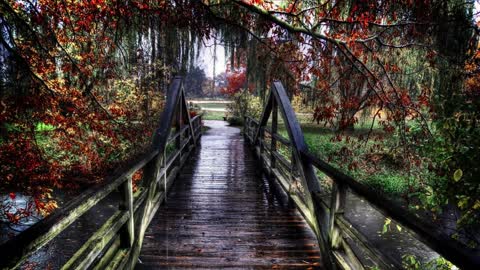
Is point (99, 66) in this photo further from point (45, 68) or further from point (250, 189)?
point (250, 189)

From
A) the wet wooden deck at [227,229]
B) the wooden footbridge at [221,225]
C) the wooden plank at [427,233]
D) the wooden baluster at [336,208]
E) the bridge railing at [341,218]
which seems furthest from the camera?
the wet wooden deck at [227,229]

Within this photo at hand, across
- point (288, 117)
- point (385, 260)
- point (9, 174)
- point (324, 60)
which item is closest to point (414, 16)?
point (324, 60)

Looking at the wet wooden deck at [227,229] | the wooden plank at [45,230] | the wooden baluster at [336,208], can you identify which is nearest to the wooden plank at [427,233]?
the wooden baluster at [336,208]

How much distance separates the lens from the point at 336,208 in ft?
7.63

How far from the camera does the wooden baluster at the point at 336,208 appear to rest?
225cm

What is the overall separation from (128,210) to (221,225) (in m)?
1.39

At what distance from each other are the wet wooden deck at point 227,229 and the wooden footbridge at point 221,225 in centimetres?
1

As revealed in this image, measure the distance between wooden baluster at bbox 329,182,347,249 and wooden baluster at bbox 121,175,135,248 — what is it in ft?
5.32

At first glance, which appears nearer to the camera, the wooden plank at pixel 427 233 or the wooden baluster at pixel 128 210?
the wooden plank at pixel 427 233

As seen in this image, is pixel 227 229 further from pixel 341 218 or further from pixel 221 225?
pixel 341 218

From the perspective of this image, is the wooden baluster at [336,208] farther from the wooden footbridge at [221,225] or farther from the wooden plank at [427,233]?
the wooden plank at [427,233]

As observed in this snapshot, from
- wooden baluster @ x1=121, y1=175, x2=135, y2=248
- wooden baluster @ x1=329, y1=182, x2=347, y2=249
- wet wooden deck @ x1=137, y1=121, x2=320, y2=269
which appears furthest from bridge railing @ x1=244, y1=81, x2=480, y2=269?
wooden baluster @ x1=121, y1=175, x2=135, y2=248

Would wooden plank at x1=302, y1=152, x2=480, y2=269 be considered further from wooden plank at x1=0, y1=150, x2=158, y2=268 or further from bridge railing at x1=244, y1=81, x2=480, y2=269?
wooden plank at x1=0, y1=150, x2=158, y2=268

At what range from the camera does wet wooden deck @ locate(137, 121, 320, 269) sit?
2674 mm
